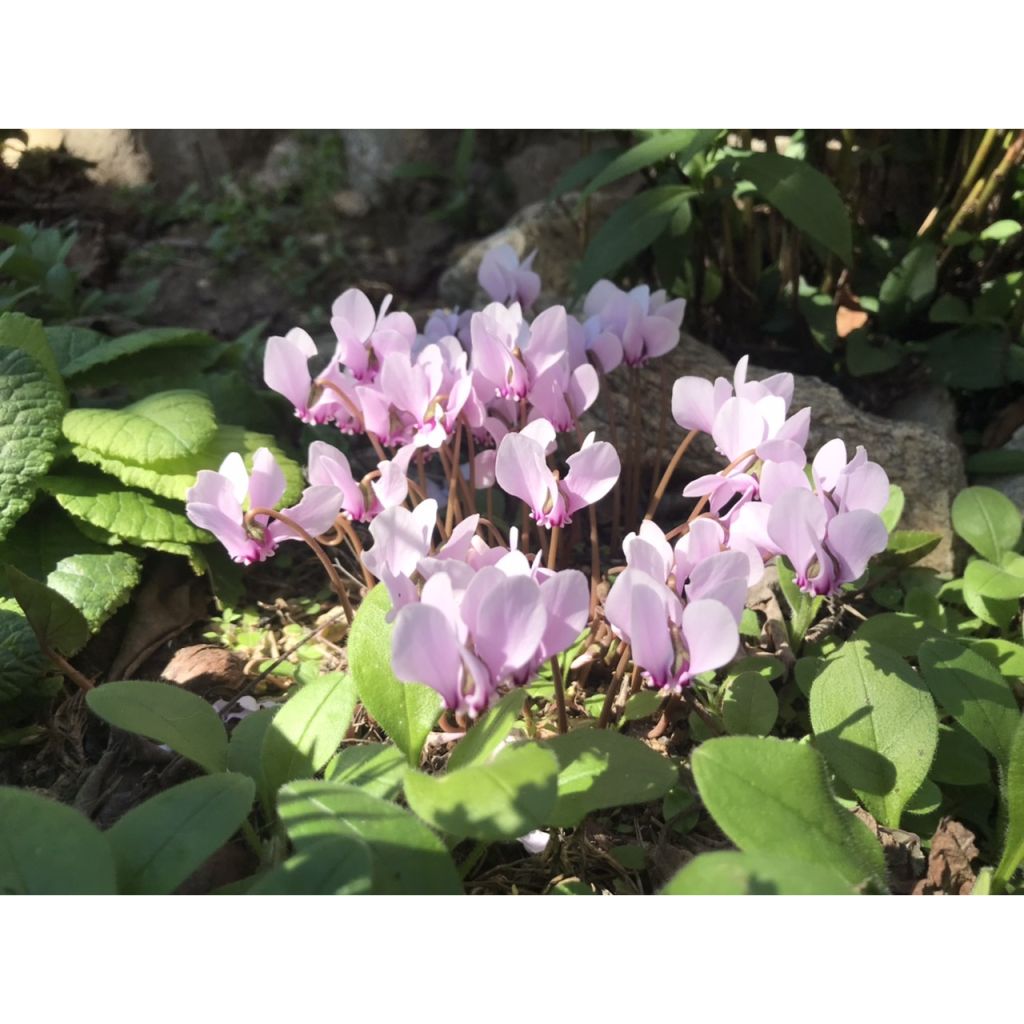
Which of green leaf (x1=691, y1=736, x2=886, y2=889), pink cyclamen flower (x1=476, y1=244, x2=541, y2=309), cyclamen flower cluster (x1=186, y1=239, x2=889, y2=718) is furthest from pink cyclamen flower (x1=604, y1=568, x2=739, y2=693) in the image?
pink cyclamen flower (x1=476, y1=244, x2=541, y2=309)

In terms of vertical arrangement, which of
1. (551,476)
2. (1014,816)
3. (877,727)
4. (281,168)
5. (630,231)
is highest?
Result: (281,168)

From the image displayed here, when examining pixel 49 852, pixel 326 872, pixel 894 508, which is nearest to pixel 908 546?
pixel 894 508

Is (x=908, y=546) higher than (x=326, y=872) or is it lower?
higher

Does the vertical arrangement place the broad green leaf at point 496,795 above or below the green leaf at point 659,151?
below

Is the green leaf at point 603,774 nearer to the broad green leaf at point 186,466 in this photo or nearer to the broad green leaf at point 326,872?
the broad green leaf at point 326,872

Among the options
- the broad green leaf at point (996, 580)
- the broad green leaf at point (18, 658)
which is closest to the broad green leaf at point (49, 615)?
the broad green leaf at point (18, 658)

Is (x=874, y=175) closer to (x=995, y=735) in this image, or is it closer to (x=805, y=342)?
(x=805, y=342)

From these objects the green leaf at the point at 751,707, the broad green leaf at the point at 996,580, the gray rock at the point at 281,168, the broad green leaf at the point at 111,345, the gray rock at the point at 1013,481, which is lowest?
the green leaf at the point at 751,707

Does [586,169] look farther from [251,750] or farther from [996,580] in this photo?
→ [251,750]

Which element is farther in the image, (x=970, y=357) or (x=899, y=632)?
(x=970, y=357)
